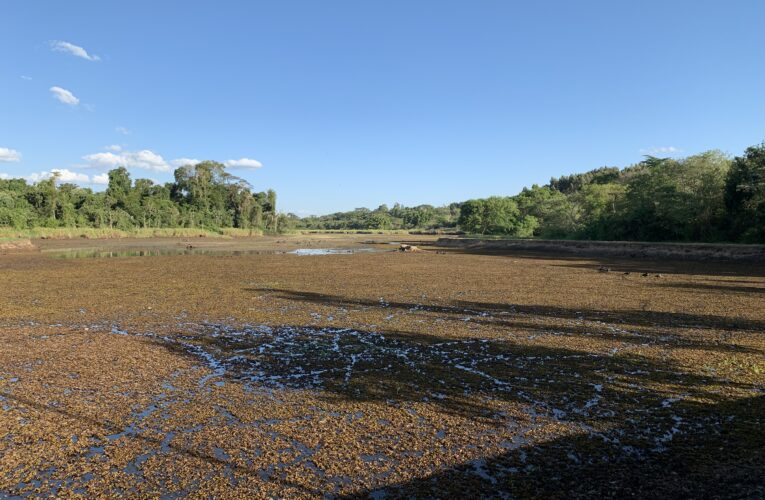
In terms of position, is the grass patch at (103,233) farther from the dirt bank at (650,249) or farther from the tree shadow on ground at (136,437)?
the dirt bank at (650,249)

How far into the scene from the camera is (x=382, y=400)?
5.73 metres

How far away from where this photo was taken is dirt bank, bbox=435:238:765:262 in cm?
2681

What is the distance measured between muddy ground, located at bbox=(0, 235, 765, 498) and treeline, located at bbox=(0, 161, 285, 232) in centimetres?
6453

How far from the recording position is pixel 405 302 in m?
13.6

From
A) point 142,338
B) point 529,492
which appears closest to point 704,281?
point 529,492

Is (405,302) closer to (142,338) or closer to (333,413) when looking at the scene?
(142,338)

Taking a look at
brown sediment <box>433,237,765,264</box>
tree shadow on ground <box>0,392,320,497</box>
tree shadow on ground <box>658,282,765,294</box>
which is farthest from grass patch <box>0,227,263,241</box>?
tree shadow on ground <box>658,282,765,294</box>

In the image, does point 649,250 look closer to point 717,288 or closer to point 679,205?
point 679,205

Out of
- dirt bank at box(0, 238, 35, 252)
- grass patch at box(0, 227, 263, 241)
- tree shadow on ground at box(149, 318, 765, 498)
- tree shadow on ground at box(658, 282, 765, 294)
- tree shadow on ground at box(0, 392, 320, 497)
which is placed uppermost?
grass patch at box(0, 227, 263, 241)

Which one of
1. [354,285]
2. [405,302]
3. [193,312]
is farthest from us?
[354,285]

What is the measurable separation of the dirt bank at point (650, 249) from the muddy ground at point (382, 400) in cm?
1887

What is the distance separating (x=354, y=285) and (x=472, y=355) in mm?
10071

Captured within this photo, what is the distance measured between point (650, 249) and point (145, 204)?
3254 inches

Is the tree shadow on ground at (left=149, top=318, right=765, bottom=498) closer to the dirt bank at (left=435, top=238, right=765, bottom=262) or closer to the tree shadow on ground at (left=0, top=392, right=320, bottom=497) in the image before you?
the tree shadow on ground at (left=0, top=392, right=320, bottom=497)
